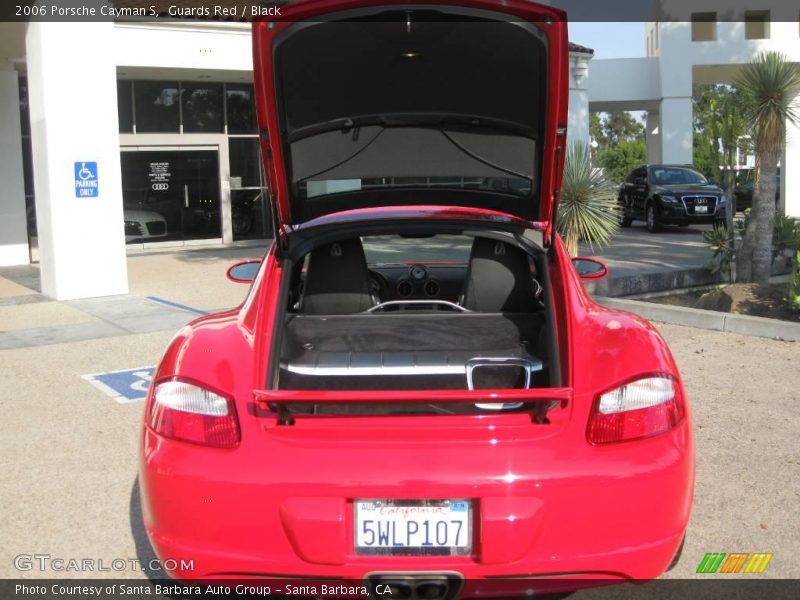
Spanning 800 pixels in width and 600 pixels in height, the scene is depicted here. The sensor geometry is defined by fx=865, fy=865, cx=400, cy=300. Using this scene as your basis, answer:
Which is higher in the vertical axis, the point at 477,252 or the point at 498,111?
the point at 498,111

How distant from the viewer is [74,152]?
11188 millimetres

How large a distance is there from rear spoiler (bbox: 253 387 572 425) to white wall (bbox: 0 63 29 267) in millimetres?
14709

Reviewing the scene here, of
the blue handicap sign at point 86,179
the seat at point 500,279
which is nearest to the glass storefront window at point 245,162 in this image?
the blue handicap sign at point 86,179

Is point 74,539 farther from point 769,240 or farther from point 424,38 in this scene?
point 769,240

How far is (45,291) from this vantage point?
1183 cm

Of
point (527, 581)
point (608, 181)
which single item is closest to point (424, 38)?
point (527, 581)

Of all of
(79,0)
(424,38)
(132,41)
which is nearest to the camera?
(424,38)

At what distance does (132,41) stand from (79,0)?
530cm

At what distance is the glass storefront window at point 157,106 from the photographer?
18.1 metres

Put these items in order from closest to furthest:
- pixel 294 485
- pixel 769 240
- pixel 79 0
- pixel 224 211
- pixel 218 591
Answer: pixel 294 485, pixel 218 591, pixel 769 240, pixel 79 0, pixel 224 211

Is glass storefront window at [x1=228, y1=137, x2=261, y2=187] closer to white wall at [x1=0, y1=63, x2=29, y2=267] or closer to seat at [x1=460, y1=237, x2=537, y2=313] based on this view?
white wall at [x1=0, y1=63, x2=29, y2=267]

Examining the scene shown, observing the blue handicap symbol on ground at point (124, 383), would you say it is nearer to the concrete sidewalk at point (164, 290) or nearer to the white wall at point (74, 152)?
the concrete sidewalk at point (164, 290)

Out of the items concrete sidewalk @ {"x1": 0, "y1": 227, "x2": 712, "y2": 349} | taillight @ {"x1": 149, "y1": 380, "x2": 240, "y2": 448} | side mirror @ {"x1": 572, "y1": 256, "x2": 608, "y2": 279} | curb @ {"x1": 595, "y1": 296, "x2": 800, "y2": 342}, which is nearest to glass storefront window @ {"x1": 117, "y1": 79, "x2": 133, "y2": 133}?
concrete sidewalk @ {"x1": 0, "y1": 227, "x2": 712, "y2": 349}

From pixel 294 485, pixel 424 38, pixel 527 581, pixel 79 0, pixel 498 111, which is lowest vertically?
pixel 527 581
